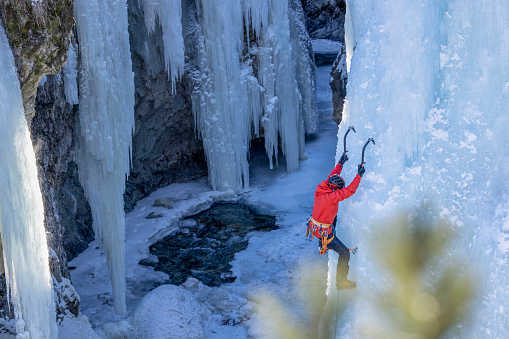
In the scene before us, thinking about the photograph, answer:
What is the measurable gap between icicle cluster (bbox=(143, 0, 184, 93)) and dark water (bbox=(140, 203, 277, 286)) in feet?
9.42

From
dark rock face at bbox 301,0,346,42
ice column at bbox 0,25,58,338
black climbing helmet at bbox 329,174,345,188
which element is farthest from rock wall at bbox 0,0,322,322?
dark rock face at bbox 301,0,346,42

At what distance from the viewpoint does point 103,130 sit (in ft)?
22.4

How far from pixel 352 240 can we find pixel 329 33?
20.2m

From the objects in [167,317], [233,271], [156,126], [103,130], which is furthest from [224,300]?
[156,126]

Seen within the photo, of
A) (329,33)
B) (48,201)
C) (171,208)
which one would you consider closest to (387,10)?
(48,201)

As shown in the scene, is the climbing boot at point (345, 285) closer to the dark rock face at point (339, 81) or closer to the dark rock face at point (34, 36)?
the dark rock face at point (34, 36)

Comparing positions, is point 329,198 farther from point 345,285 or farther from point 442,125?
point 442,125

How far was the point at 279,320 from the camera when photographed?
6.55 m

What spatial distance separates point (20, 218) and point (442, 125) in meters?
3.56

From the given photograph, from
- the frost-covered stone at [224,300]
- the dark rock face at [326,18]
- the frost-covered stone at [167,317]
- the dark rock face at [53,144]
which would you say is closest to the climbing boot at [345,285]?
the frost-covered stone at [167,317]

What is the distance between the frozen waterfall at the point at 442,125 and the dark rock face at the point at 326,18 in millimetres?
18959

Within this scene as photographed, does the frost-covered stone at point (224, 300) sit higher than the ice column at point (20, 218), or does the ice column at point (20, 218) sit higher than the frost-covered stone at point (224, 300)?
the ice column at point (20, 218)

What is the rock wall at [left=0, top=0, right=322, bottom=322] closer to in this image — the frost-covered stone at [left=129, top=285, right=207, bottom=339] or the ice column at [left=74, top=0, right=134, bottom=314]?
the ice column at [left=74, top=0, right=134, bottom=314]

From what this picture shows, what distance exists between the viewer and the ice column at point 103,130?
6.73 m
